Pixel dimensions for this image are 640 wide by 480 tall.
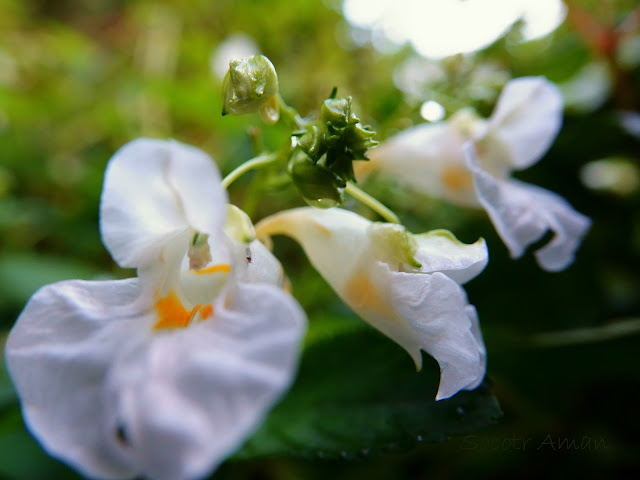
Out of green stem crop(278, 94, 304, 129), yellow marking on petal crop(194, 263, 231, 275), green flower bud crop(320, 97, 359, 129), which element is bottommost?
yellow marking on petal crop(194, 263, 231, 275)

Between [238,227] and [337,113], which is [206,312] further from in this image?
[337,113]

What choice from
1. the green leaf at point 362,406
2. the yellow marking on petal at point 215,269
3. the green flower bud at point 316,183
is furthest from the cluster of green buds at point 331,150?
the green leaf at point 362,406

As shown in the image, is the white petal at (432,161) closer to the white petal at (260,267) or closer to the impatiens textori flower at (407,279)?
the impatiens textori flower at (407,279)

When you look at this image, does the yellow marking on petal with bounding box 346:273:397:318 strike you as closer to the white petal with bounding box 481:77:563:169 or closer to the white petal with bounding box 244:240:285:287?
the white petal with bounding box 244:240:285:287

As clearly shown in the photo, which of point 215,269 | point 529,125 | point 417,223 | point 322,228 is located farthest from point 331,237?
point 417,223

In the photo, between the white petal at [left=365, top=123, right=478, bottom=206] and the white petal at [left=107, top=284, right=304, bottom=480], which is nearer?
the white petal at [left=107, top=284, right=304, bottom=480]

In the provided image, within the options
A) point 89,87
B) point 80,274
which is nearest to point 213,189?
point 80,274

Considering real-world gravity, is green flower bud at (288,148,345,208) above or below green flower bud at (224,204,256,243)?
above

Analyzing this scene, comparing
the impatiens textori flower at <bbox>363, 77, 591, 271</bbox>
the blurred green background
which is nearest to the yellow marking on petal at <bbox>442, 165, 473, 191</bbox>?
the impatiens textori flower at <bbox>363, 77, 591, 271</bbox>

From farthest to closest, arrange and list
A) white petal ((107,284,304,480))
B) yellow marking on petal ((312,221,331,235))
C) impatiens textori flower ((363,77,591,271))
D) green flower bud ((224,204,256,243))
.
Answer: impatiens textori flower ((363,77,591,271)), yellow marking on petal ((312,221,331,235)), green flower bud ((224,204,256,243)), white petal ((107,284,304,480))
